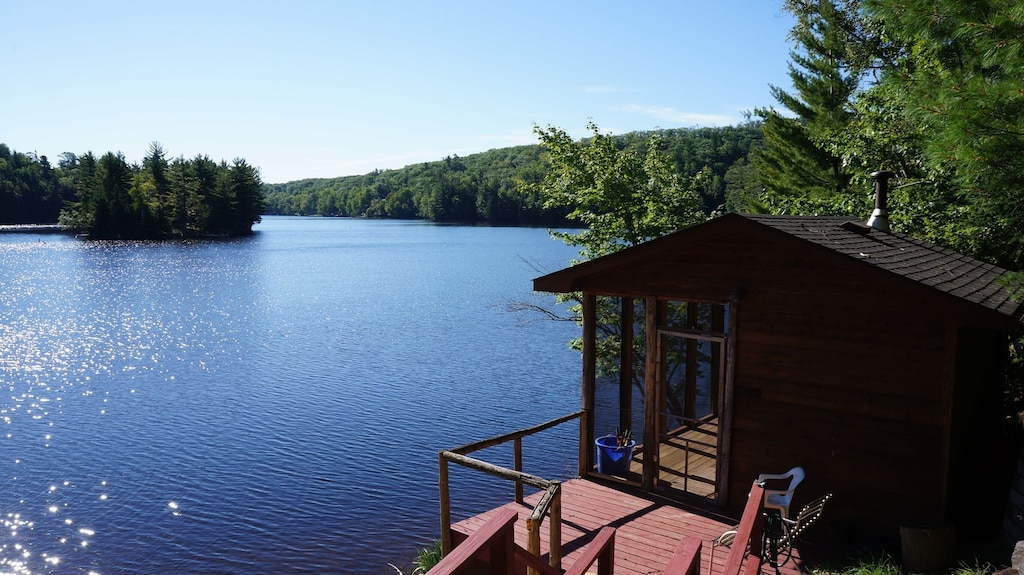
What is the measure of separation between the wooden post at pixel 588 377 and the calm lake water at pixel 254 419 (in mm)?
4403

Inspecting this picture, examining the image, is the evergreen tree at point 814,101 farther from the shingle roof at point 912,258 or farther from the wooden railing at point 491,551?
the wooden railing at point 491,551

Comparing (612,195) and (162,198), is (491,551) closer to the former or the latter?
(612,195)

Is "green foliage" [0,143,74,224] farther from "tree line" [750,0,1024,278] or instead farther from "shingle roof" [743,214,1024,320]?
"shingle roof" [743,214,1024,320]

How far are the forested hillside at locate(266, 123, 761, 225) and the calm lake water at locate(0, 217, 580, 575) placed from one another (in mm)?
7158

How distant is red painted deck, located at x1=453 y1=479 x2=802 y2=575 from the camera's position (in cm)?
779

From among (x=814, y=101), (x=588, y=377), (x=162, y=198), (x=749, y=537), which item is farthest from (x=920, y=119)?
(x=162, y=198)

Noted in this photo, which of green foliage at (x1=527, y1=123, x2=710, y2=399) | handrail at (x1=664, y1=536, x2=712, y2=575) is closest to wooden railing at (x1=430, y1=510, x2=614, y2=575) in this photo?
handrail at (x1=664, y1=536, x2=712, y2=575)

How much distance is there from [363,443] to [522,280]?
101ft

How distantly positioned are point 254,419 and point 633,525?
14794mm

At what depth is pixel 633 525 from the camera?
8703mm

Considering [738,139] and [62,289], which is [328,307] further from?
[738,139]

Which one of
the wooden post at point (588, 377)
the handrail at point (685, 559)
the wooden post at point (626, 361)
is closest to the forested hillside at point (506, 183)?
the wooden post at point (626, 361)

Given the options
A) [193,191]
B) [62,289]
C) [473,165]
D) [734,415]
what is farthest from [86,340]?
[473,165]

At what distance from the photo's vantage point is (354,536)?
1372 centimetres
